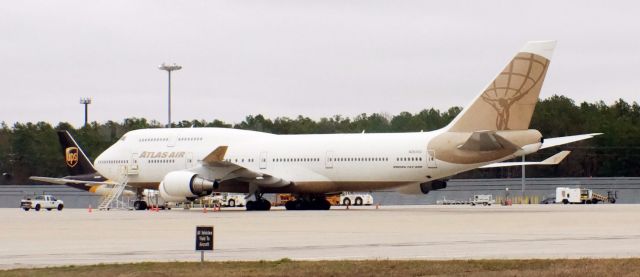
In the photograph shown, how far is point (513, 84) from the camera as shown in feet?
166

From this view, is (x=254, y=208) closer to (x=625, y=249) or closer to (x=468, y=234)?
(x=468, y=234)

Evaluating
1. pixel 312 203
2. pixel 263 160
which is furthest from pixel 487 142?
pixel 263 160

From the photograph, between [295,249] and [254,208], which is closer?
[295,249]

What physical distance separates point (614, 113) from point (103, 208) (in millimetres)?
57063

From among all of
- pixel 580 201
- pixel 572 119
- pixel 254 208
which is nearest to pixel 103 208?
pixel 254 208

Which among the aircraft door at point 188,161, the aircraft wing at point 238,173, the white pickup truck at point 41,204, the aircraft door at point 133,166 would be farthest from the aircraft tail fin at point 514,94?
the white pickup truck at point 41,204

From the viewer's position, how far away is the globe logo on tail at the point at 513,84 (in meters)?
49.9

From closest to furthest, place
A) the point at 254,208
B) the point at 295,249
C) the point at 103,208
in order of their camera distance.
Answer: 1. the point at 295,249
2. the point at 254,208
3. the point at 103,208

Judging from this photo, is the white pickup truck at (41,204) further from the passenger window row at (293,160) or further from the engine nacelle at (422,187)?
the engine nacelle at (422,187)

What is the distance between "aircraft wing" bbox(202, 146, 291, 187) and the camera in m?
56.4

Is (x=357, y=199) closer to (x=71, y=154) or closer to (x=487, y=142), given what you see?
(x=71, y=154)

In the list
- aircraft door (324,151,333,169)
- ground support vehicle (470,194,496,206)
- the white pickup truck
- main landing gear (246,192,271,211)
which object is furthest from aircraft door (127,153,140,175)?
ground support vehicle (470,194,496,206)

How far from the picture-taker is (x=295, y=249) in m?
25.6

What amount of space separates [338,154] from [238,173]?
4988 mm
